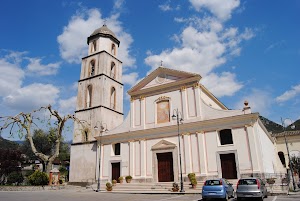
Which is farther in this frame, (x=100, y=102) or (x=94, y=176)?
(x=100, y=102)

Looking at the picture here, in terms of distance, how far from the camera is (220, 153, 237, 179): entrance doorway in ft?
70.9

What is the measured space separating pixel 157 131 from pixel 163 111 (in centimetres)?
232

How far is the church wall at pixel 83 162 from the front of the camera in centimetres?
2803

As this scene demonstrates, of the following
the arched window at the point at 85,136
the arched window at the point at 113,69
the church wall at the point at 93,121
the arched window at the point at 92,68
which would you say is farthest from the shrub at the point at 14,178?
the arched window at the point at 113,69

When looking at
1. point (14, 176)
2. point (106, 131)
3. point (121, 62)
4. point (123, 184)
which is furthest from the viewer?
point (14, 176)

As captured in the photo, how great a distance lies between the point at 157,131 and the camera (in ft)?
84.8

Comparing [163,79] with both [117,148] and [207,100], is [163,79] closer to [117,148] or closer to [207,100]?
[207,100]

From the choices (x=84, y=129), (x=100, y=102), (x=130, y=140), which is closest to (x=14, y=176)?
(x=84, y=129)

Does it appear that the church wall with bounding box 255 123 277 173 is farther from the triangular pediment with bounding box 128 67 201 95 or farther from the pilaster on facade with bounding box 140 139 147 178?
the pilaster on facade with bounding box 140 139 147 178

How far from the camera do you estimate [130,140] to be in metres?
27.1

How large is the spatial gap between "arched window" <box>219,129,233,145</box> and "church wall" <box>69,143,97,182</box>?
1437 cm

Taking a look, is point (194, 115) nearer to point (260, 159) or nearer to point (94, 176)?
point (260, 159)

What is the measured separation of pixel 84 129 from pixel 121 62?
1127 centimetres

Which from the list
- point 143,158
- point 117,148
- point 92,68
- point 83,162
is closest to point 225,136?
point 143,158
